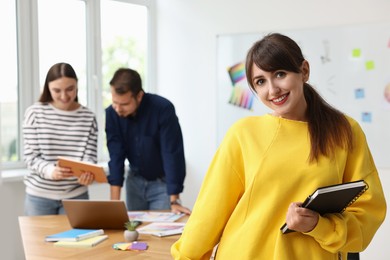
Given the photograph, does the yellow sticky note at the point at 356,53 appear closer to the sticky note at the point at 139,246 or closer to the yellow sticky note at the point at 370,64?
the yellow sticky note at the point at 370,64

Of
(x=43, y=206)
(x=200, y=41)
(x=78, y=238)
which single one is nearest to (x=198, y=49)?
(x=200, y=41)

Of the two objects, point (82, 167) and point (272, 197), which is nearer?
point (272, 197)

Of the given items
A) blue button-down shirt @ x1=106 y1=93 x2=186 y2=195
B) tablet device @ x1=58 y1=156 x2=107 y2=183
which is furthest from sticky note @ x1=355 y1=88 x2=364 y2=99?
tablet device @ x1=58 y1=156 x2=107 y2=183

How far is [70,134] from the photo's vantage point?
10.6 feet

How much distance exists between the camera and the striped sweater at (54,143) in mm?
3182

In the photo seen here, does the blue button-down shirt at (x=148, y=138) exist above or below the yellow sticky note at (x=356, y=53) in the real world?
below

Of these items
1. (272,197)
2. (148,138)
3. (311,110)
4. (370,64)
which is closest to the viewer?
(272,197)

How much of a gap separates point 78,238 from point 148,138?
0.90m

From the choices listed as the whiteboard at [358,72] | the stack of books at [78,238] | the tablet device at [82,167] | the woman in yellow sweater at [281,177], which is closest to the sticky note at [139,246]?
the stack of books at [78,238]

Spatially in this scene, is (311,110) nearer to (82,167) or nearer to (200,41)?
(82,167)

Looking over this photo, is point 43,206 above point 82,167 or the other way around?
the other way around

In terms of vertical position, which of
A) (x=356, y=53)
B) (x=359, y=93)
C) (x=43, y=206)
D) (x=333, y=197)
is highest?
(x=356, y=53)

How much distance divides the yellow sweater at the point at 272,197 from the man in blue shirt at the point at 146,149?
1623 millimetres

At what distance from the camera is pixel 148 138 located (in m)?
3.18
